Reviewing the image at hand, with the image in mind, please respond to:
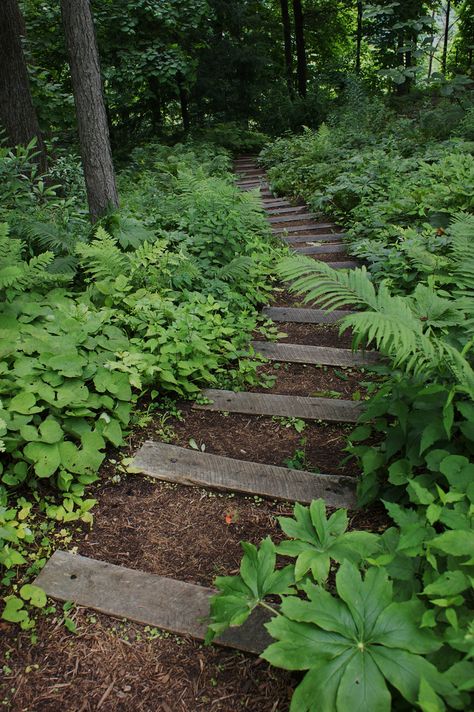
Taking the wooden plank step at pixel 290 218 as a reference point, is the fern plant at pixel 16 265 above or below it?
above

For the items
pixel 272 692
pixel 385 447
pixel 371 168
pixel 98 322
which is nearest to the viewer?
pixel 272 692

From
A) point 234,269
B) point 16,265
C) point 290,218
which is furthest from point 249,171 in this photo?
point 16,265

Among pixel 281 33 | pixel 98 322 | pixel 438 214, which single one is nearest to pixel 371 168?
pixel 438 214

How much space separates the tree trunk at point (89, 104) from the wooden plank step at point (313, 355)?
7.93ft

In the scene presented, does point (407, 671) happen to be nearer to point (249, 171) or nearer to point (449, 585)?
point (449, 585)

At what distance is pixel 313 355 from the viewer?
4.47 meters

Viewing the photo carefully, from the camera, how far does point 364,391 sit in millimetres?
3900

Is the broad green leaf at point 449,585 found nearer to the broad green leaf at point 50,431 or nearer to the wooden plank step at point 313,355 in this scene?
the broad green leaf at point 50,431

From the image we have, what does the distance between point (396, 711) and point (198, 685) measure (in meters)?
0.81

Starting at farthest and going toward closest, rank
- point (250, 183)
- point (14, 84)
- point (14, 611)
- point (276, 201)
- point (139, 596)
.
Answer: point (250, 183) → point (276, 201) → point (14, 84) → point (139, 596) → point (14, 611)

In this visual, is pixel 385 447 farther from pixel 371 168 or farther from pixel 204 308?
pixel 371 168

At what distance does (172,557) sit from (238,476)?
0.65 meters

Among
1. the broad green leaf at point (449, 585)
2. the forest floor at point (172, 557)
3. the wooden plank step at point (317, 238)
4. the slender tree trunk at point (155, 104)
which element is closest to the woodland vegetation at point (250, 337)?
the broad green leaf at point (449, 585)

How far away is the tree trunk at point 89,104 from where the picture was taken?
466 centimetres
